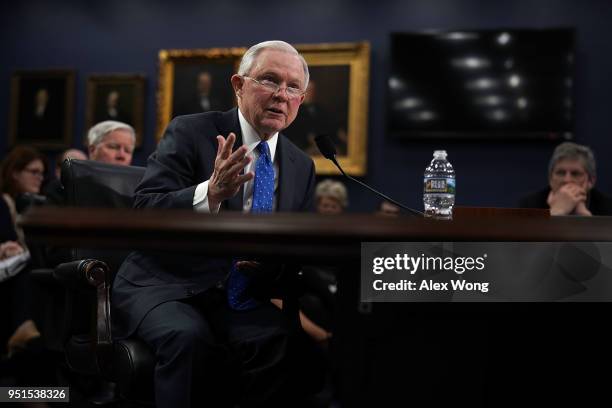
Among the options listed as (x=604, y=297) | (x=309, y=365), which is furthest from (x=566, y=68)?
(x=604, y=297)

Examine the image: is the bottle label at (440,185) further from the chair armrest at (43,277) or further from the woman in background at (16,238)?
the woman in background at (16,238)

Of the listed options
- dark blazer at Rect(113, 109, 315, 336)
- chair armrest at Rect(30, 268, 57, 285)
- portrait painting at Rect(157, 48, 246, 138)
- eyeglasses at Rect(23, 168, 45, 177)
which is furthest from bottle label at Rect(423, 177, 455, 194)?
portrait painting at Rect(157, 48, 246, 138)

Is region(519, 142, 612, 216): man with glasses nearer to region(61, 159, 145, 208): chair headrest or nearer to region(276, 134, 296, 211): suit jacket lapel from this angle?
region(276, 134, 296, 211): suit jacket lapel

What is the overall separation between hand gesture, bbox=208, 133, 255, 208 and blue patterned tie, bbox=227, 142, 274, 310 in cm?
44

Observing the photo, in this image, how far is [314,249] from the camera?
0.94 metres

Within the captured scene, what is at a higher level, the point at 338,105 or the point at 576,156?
the point at 338,105

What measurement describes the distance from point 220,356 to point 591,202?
2.47 m

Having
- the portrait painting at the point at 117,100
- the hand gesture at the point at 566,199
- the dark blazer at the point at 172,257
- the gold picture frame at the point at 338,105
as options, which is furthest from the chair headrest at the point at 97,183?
the portrait painting at the point at 117,100

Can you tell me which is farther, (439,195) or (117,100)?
(117,100)

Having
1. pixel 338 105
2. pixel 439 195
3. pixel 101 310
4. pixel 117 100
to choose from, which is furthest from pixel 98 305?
pixel 117 100

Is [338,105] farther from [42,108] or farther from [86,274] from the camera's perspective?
[86,274]

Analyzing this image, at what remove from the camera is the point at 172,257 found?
6.20 feet

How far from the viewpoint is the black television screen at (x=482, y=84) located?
5000mm

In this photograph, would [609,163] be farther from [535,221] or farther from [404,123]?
[535,221]
